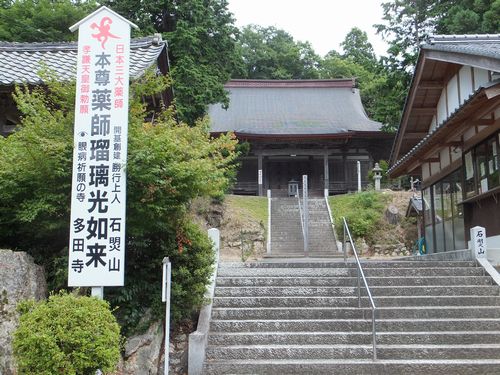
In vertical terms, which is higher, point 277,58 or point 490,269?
point 277,58

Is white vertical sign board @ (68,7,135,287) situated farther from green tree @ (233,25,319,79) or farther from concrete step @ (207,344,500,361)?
green tree @ (233,25,319,79)

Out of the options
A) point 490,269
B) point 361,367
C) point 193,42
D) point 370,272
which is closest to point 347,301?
point 370,272

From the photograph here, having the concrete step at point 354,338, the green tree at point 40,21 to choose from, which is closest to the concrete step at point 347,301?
the concrete step at point 354,338

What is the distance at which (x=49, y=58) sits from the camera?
38.1ft

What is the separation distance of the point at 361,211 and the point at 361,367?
1503 centimetres

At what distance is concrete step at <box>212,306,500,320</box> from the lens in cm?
755

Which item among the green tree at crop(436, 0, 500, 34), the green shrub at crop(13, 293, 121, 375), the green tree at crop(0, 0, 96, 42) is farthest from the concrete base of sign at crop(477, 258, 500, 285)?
the green tree at crop(0, 0, 96, 42)

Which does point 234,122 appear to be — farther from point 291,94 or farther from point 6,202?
point 6,202

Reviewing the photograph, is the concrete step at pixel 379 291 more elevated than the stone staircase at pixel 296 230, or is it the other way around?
the stone staircase at pixel 296 230

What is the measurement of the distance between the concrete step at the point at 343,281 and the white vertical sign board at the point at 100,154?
9.28 ft

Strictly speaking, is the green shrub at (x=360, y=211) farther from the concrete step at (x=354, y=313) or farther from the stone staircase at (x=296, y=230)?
the concrete step at (x=354, y=313)

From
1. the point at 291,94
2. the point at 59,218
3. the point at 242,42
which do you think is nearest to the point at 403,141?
the point at 59,218

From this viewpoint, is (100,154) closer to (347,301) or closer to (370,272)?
(347,301)

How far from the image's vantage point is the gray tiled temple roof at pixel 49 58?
1005 cm
